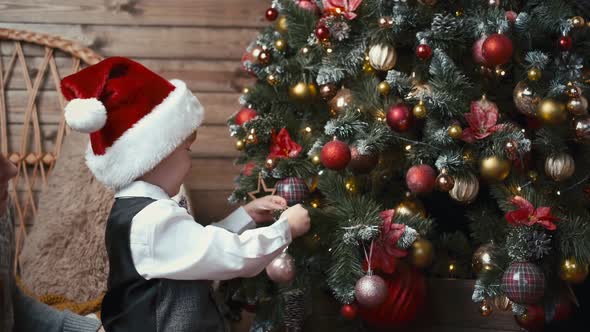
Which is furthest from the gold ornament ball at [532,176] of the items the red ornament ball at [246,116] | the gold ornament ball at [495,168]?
the red ornament ball at [246,116]

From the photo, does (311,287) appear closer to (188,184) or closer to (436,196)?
(436,196)

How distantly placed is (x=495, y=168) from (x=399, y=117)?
228 millimetres

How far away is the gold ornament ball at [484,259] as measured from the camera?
5.46 ft

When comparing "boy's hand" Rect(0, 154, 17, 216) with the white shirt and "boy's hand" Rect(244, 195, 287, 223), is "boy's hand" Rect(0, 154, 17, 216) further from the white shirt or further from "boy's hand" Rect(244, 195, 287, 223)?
"boy's hand" Rect(244, 195, 287, 223)

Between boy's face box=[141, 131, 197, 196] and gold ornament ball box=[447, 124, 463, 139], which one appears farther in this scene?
gold ornament ball box=[447, 124, 463, 139]

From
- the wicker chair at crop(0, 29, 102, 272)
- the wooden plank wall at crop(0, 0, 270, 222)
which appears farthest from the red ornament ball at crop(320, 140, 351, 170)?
the wicker chair at crop(0, 29, 102, 272)

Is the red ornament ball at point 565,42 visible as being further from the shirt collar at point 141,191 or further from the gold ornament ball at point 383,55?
the shirt collar at point 141,191

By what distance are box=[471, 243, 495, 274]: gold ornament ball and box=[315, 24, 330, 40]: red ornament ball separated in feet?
1.97


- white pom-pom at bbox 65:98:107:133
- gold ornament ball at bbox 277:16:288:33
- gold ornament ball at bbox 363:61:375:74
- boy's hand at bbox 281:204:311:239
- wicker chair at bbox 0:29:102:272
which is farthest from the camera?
wicker chair at bbox 0:29:102:272

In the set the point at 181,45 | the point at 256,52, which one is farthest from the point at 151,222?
the point at 181,45

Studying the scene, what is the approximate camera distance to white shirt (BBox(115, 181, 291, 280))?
136cm

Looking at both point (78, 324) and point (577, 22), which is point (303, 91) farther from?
point (78, 324)

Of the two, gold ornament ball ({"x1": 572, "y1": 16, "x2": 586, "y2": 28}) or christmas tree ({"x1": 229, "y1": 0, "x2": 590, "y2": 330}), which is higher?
gold ornament ball ({"x1": 572, "y1": 16, "x2": 586, "y2": 28})

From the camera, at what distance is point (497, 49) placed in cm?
157
